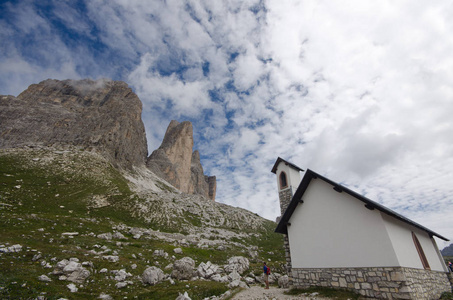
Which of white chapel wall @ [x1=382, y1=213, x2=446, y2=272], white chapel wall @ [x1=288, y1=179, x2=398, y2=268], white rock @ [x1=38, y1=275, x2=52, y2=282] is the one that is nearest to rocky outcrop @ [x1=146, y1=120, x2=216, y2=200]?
white rock @ [x1=38, y1=275, x2=52, y2=282]

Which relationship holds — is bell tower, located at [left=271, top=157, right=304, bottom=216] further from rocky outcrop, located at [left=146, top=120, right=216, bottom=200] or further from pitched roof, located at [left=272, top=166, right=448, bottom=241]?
rocky outcrop, located at [left=146, top=120, right=216, bottom=200]

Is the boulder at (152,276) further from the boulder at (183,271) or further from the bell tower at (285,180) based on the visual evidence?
the bell tower at (285,180)

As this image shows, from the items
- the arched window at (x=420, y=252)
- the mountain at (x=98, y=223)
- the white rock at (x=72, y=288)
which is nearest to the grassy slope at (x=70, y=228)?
the mountain at (x=98, y=223)

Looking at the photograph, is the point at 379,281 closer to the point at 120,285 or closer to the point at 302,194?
the point at 302,194

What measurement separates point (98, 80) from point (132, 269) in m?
180

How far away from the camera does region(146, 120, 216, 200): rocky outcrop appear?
148750 mm

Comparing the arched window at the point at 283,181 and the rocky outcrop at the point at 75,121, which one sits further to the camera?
the rocky outcrop at the point at 75,121

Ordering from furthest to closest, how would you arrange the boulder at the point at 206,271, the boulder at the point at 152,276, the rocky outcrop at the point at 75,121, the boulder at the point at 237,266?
the rocky outcrop at the point at 75,121 → the boulder at the point at 237,266 → the boulder at the point at 206,271 → the boulder at the point at 152,276

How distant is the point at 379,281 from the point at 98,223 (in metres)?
41.6

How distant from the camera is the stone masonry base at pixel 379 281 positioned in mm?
11336

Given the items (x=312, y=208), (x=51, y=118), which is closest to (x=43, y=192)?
(x=312, y=208)

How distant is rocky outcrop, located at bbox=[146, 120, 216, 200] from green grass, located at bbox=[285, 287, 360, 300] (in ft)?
438

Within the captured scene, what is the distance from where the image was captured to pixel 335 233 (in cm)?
1476

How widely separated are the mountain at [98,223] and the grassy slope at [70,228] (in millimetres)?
134
